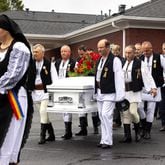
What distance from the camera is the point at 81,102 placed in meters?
8.97

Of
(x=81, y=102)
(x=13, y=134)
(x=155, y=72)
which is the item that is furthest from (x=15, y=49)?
(x=155, y=72)

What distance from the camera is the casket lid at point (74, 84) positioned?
9031mm

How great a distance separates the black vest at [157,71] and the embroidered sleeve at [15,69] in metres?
6.02

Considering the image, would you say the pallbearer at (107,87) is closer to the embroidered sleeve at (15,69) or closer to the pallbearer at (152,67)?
the pallbearer at (152,67)

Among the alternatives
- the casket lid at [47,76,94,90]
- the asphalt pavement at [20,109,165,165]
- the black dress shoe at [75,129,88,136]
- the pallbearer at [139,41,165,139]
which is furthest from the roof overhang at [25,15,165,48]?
the casket lid at [47,76,94,90]

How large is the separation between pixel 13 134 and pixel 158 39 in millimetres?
15879

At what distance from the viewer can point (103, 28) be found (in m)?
22.5

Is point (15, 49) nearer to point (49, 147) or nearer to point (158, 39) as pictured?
point (49, 147)

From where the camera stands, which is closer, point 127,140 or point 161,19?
point 127,140

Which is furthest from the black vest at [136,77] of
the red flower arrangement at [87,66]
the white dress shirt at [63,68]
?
the white dress shirt at [63,68]

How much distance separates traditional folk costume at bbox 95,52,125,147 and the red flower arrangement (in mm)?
807

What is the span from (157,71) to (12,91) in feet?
20.3

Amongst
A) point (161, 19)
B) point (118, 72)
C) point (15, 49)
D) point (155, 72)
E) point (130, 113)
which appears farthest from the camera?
point (161, 19)

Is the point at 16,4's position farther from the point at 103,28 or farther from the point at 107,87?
the point at 107,87
